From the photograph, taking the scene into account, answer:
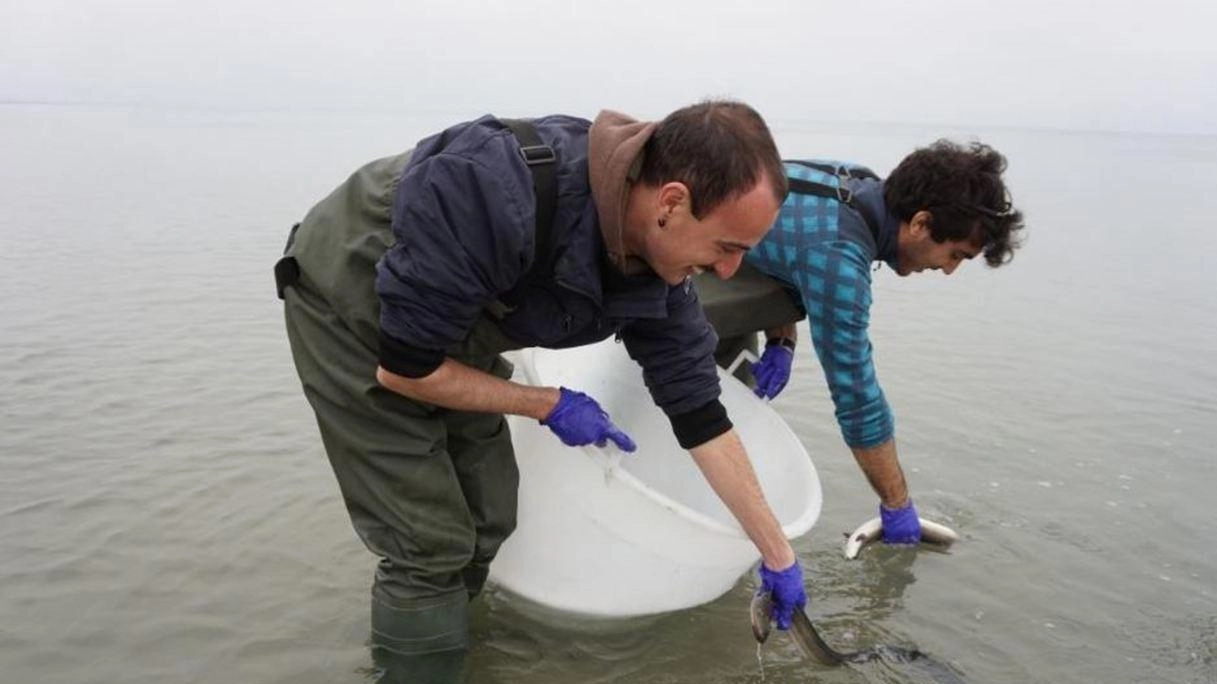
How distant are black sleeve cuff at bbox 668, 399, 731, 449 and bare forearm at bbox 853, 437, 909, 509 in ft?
3.01

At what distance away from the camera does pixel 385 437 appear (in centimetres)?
234

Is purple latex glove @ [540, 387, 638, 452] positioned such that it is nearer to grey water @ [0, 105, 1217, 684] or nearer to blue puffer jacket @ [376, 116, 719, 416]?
blue puffer jacket @ [376, 116, 719, 416]

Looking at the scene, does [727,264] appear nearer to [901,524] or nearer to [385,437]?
[385,437]

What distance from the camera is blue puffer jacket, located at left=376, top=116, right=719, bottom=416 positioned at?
74.6 inches

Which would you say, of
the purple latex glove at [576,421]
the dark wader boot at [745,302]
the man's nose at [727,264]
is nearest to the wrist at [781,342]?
the dark wader boot at [745,302]

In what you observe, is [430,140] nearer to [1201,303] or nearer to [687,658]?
[687,658]

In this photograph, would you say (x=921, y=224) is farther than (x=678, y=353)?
Yes

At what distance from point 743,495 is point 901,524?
4.02ft

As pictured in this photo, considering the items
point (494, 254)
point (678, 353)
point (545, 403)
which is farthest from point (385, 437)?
point (678, 353)

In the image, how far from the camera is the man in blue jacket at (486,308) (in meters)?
1.90

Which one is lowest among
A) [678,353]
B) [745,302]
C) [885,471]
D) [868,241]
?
[885,471]

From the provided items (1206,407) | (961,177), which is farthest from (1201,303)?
(961,177)

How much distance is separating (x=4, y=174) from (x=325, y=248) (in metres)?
16.7

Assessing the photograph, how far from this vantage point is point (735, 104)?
1947mm
